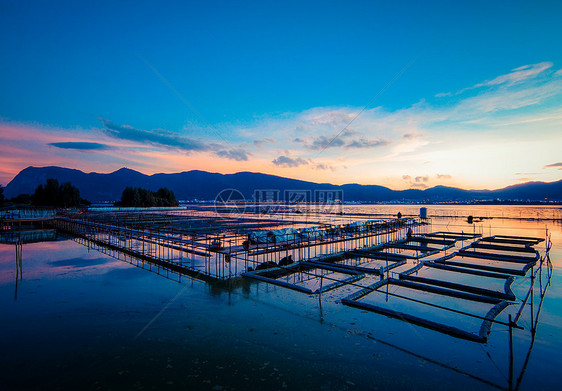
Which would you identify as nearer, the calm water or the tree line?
the calm water

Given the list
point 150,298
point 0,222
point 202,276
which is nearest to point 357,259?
point 202,276

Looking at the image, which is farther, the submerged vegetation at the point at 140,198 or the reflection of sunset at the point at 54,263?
the submerged vegetation at the point at 140,198

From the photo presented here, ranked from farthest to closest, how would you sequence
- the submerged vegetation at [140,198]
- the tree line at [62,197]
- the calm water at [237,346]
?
the submerged vegetation at [140,198] < the tree line at [62,197] < the calm water at [237,346]

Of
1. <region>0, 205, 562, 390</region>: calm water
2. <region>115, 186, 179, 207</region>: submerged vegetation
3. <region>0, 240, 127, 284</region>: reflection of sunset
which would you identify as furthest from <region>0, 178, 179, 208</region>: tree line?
<region>0, 205, 562, 390</region>: calm water

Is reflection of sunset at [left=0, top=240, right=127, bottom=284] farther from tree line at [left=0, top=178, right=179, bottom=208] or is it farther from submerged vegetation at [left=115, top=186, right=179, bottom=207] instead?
submerged vegetation at [left=115, top=186, right=179, bottom=207]

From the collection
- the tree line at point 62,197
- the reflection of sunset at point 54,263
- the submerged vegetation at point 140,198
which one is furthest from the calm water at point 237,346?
the submerged vegetation at point 140,198

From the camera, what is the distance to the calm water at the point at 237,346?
4914 mm

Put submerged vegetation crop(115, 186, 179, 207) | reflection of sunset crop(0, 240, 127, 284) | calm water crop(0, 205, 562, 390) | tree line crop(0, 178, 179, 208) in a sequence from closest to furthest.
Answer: calm water crop(0, 205, 562, 390)
reflection of sunset crop(0, 240, 127, 284)
tree line crop(0, 178, 179, 208)
submerged vegetation crop(115, 186, 179, 207)

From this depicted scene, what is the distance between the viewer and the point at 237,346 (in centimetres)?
602

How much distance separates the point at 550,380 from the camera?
4977 mm

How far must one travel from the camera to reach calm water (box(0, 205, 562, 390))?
4.91m

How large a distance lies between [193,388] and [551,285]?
13409 mm

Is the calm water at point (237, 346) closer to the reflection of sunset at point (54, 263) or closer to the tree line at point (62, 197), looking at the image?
the reflection of sunset at point (54, 263)

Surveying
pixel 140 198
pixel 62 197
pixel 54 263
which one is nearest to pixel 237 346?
pixel 54 263
